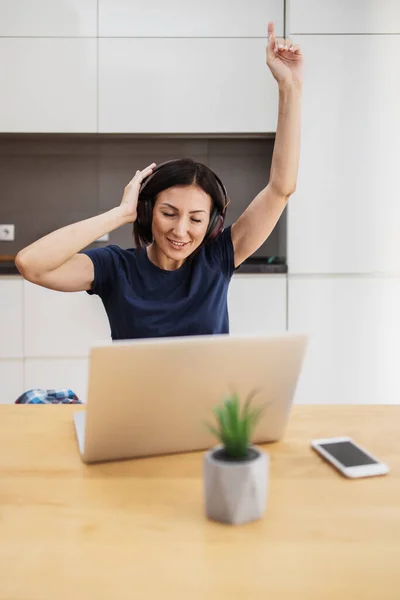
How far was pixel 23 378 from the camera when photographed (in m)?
2.77

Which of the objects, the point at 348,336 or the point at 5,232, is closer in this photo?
the point at 348,336

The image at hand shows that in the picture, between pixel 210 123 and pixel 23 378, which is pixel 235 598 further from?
pixel 210 123

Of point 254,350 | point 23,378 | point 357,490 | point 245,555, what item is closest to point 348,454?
point 357,490

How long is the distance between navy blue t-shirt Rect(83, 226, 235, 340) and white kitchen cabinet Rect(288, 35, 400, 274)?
130cm

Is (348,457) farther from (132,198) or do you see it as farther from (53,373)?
(53,373)

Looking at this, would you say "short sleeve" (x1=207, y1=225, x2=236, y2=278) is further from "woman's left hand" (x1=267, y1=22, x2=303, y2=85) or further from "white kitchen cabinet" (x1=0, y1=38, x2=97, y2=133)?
"white kitchen cabinet" (x1=0, y1=38, x2=97, y2=133)

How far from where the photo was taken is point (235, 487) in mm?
668

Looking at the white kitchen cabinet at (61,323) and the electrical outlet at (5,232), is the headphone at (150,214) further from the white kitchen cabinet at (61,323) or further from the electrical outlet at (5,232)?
the electrical outlet at (5,232)

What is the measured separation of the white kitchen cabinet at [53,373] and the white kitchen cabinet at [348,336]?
104 centimetres

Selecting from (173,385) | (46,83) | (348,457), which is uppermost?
(46,83)

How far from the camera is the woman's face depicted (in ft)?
4.76

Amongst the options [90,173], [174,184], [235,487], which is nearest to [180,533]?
[235,487]

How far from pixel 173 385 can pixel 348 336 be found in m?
2.11

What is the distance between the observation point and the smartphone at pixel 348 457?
836 mm
